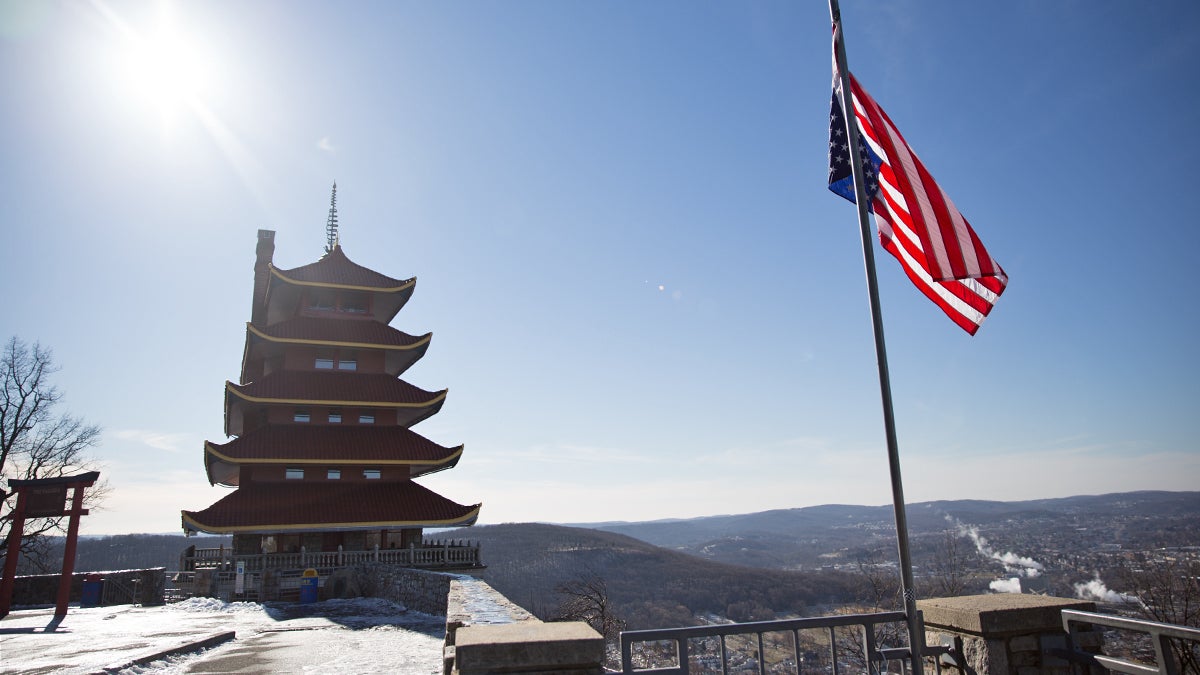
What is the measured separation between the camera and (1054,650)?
5.30m

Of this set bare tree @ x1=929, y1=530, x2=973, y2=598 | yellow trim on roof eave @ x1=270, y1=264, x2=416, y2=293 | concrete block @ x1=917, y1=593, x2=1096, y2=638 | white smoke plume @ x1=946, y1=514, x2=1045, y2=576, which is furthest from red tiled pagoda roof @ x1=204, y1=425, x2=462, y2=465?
white smoke plume @ x1=946, y1=514, x2=1045, y2=576

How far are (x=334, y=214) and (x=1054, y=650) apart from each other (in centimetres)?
4215

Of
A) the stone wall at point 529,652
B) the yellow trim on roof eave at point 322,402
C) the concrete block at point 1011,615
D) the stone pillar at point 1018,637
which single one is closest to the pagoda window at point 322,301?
the yellow trim on roof eave at point 322,402

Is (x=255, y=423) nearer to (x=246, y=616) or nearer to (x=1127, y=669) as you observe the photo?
(x=246, y=616)

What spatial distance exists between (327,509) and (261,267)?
18.3 m

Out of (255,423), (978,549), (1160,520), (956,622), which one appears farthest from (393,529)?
(1160,520)

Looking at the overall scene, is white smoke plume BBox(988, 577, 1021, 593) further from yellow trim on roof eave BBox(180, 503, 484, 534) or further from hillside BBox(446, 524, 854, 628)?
yellow trim on roof eave BBox(180, 503, 484, 534)

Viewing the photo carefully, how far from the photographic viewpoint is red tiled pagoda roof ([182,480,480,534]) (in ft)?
82.7

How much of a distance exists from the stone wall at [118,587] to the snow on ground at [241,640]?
5360 mm

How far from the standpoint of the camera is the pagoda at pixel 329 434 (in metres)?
26.4

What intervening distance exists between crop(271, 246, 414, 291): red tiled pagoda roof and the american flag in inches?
1124

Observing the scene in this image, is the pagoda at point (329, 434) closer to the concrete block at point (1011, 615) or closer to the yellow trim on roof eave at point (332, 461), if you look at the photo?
the yellow trim on roof eave at point (332, 461)

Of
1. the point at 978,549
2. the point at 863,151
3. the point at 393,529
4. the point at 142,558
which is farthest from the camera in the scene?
the point at 978,549

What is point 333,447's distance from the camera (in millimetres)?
28281
